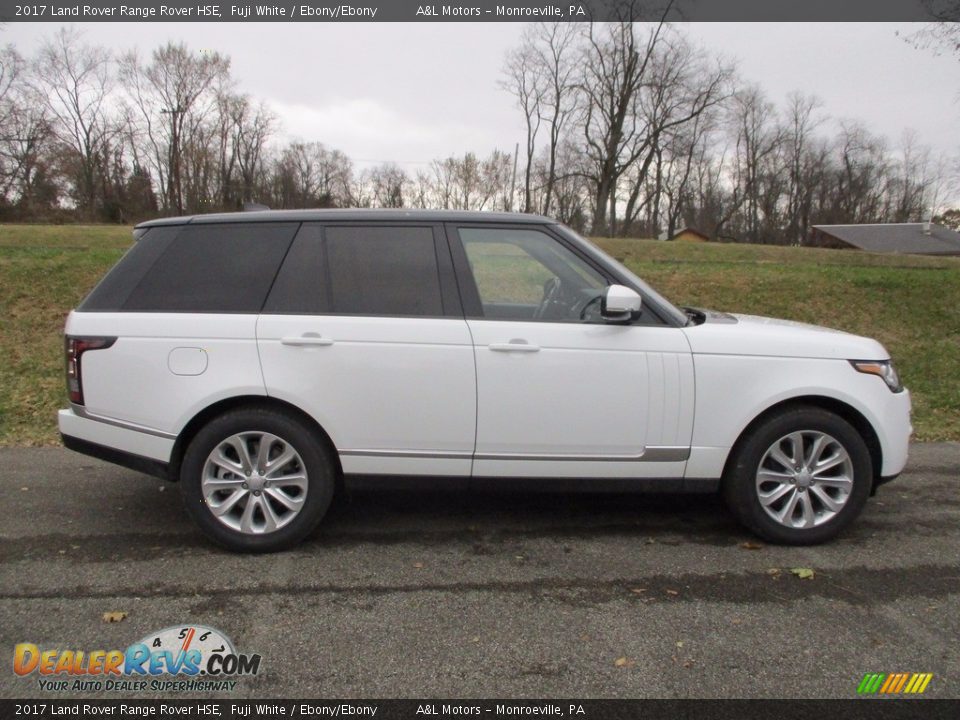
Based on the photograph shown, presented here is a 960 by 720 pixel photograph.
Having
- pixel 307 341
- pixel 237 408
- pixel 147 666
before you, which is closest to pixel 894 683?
pixel 147 666

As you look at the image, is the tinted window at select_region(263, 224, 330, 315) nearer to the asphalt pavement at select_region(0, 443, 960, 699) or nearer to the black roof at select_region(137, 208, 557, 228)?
the black roof at select_region(137, 208, 557, 228)

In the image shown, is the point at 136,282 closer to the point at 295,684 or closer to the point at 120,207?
the point at 295,684

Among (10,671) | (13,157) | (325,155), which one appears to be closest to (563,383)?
(10,671)

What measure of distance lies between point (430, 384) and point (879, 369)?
2.53m

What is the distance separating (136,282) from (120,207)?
177ft

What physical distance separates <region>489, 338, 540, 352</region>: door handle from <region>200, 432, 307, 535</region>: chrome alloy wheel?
1.23 m

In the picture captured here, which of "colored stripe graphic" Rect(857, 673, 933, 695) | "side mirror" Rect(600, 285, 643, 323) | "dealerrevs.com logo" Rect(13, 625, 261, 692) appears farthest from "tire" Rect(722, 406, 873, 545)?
"dealerrevs.com logo" Rect(13, 625, 261, 692)

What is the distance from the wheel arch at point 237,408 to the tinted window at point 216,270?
1.64 ft

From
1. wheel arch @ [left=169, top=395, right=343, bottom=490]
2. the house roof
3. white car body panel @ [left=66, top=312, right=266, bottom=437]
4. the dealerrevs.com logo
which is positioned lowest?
the dealerrevs.com logo

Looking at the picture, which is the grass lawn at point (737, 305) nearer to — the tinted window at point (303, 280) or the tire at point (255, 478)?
the tire at point (255, 478)

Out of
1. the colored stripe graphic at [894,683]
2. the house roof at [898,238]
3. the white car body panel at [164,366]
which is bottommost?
the colored stripe graphic at [894,683]

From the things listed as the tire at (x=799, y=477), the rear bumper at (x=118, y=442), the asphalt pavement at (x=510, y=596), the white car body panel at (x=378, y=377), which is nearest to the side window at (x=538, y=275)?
the white car body panel at (x=378, y=377)

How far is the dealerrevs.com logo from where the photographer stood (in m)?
2.63

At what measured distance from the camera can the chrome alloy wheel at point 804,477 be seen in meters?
3.82
